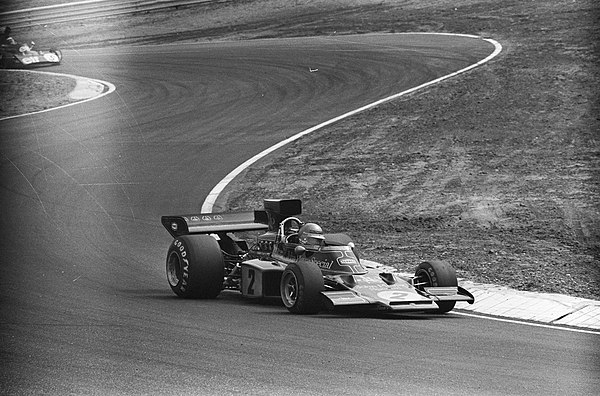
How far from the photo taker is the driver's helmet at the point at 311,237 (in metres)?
11.7

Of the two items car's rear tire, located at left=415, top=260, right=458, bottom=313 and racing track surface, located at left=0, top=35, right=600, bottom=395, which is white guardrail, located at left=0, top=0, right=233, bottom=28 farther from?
car's rear tire, located at left=415, top=260, right=458, bottom=313

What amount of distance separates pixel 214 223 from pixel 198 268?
1430 mm

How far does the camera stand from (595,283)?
12922mm

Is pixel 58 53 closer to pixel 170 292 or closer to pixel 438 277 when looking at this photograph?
pixel 170 292

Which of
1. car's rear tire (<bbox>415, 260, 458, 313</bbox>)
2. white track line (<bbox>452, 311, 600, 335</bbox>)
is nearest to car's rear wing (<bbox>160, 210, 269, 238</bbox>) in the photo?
car's rear tire (<bbox>415, 260, 458, 313</bbox>)

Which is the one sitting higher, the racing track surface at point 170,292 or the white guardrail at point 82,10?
the white guardrail at point 82,10

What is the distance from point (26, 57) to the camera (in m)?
33.5

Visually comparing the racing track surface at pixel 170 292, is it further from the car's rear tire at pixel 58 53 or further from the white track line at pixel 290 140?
the car's rear tire at pixel 58 53

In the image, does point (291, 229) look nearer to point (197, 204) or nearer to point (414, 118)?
point (197, 204)

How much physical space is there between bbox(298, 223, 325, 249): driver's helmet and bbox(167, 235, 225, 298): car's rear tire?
3.23 ft

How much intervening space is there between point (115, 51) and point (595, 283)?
2734 cm

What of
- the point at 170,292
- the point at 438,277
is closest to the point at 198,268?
the point at 170,292

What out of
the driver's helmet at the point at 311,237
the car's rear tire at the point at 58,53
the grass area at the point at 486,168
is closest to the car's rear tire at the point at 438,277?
the driver's helmet at the point at 311,237

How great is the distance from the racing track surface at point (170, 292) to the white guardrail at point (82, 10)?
474 centimetres
